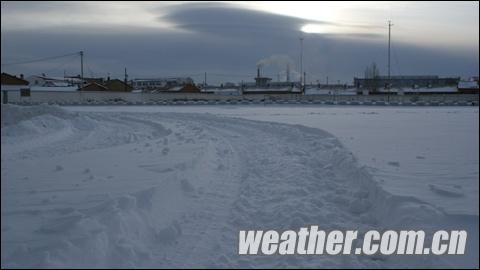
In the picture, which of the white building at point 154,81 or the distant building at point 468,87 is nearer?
the distant building at point 468,87

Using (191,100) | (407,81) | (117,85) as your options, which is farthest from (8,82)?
(407,81)

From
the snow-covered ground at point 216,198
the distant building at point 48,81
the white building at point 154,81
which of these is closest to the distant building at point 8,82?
the snow-covered ground at point 216,198

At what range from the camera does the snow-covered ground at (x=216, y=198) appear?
573 cm

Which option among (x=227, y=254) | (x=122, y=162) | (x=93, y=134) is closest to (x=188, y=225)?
(x=227, y=254)

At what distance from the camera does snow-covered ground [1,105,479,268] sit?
18.8ft

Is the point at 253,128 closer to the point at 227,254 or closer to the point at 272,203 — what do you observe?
the point at 272,203

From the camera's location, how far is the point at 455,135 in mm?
14328

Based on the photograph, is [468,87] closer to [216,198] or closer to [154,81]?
[216,198]

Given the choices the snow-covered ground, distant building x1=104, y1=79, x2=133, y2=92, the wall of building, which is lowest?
the snow-covered ground

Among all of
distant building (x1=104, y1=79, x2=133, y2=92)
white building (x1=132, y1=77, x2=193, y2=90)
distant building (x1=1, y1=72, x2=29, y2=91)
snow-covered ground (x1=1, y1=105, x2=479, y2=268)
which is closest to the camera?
snow-covered ground (x1=1, y1=105, x2=479, y2=268)

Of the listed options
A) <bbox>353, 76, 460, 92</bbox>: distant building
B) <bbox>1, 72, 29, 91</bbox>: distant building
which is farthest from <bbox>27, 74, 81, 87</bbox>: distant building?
<bbox>1, 72, 29, 91</bbox>: distant building

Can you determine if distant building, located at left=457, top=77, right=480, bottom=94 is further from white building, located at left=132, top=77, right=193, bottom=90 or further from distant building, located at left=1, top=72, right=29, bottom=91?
white building, located at left=132, top=77, right=193, bottom=90

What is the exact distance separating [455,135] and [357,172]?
5815 mm

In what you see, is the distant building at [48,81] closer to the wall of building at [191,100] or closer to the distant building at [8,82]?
the wall of building at [191,100]
